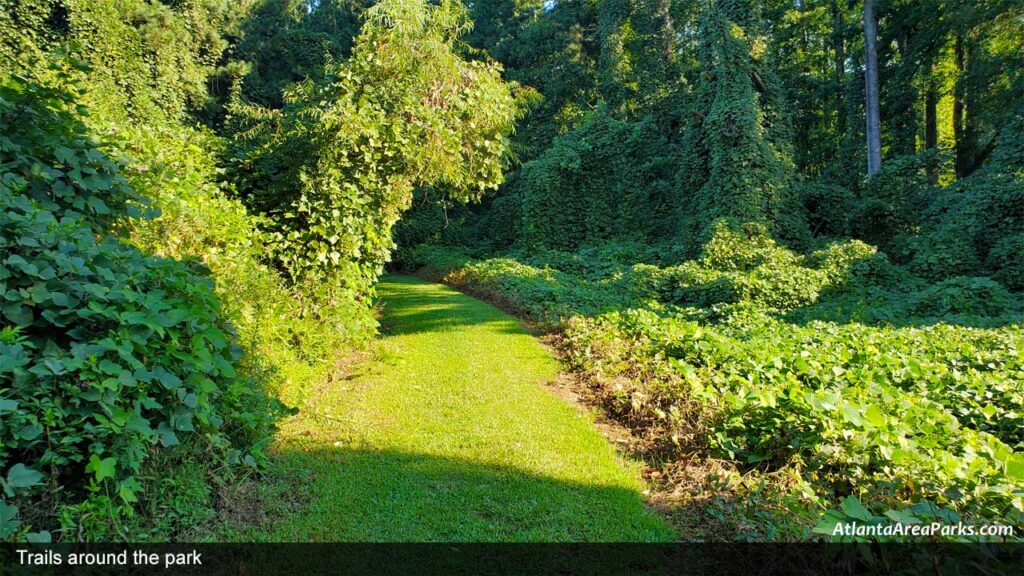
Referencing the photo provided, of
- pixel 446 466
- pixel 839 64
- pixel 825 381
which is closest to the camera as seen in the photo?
pixel 446 466

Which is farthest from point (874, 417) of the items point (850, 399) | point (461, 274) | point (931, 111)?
point (931, 111)

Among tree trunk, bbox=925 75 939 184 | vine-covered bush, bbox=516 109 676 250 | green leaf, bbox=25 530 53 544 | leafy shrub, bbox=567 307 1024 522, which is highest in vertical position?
tree trunk, bbox=925 75 939 184

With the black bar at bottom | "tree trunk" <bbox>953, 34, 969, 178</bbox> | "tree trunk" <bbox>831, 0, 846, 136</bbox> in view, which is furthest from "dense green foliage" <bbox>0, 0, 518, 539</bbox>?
"tree trunk" <bbox>831, 0, 846, 136</bbox>

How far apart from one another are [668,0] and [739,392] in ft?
82.9

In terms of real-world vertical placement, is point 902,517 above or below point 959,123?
below

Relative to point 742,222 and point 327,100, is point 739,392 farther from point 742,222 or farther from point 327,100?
point 742,222

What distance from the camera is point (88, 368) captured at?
2.47m

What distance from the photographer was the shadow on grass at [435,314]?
29.9 ft

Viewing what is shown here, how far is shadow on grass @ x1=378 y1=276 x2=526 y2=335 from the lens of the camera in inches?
359

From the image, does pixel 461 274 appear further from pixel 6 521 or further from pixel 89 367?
pixel 6 521

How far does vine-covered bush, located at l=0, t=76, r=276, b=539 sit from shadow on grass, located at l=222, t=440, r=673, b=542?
0.44 metres

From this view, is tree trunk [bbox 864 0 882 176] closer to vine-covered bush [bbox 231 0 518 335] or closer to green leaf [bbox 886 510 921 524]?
vine-covered bush [bbox 231 0 518 335]

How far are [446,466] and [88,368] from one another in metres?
2.46

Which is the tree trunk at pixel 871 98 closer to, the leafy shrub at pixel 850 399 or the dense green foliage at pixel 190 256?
the leafy shrub at pixel 850 399
